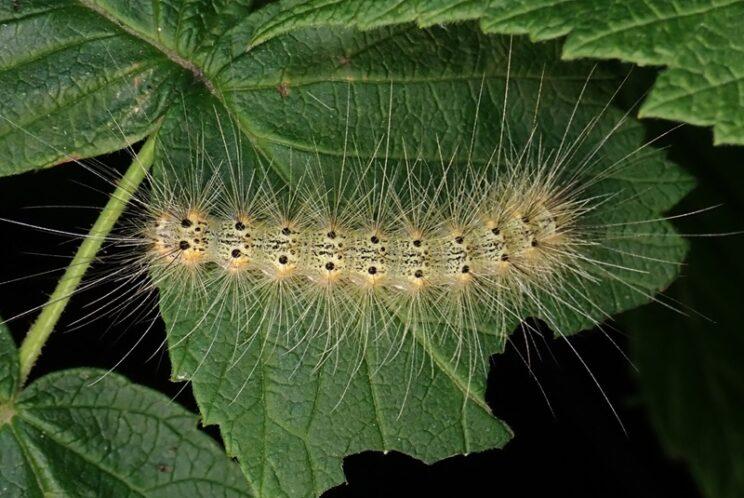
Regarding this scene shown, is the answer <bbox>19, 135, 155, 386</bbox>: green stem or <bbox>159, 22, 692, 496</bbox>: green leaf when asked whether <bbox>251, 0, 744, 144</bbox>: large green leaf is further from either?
<bbox>19, 135, 155, 386</bbox>: green stem

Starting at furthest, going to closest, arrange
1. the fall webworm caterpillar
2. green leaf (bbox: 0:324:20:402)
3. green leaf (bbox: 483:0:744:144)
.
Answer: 1. the fall webworm caterpillar
2. green leaf (bbox: 0:324:20:402)
3. green leaf (bbox: 483:0:744:144)

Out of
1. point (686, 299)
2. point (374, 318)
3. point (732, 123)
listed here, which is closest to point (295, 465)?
point (374, 318)

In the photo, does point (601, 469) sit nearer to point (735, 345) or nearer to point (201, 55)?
point (735, 345)

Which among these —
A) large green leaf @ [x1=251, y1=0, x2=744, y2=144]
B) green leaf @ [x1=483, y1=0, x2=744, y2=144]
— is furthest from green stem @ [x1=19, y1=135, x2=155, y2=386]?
green leaf @ [x1=483, y1=0, x2=744, y2=144]

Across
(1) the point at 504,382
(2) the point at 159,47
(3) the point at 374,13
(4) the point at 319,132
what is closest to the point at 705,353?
(1) the point at 504,382

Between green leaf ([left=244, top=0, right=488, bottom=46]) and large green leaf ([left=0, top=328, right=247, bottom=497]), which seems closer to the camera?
green leaf ([left=244, top=0, right=488, bottom=46])

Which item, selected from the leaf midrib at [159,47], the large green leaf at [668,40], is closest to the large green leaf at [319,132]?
the leaf midrib at [159,47]

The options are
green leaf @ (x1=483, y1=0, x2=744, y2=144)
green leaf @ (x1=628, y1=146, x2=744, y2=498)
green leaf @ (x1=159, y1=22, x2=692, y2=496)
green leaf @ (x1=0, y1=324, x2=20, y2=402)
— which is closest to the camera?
green leaf @ (x1=483, y1=0, x2=744, y2=144)

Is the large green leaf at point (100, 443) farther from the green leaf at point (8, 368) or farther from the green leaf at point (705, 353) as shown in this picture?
the green leaf at point (705, 353)
